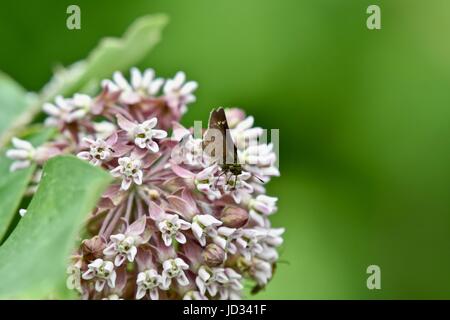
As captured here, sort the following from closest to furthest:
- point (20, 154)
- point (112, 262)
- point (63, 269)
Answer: point (63, 269)
point (112, 262)
point (20, 154)

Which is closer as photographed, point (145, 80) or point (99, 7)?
point (145, 80)

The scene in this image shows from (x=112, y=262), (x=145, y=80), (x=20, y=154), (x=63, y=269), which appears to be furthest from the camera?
(x=145, y=80)

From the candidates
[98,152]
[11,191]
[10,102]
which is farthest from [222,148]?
[10,102]

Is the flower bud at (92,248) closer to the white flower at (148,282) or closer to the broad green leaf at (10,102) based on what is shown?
the white flower at (148,282)

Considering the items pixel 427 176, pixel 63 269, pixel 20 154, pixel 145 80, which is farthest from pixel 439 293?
pixel 63 269

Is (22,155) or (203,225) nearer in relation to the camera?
(203,225)

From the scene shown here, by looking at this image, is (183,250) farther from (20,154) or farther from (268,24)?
(268,24)

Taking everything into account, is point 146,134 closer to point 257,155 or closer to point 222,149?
point 222,149

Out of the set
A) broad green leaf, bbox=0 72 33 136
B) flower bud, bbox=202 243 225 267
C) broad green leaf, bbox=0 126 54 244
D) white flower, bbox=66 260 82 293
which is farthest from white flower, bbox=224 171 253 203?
broad green leaf, bbox=0 72 33 136
